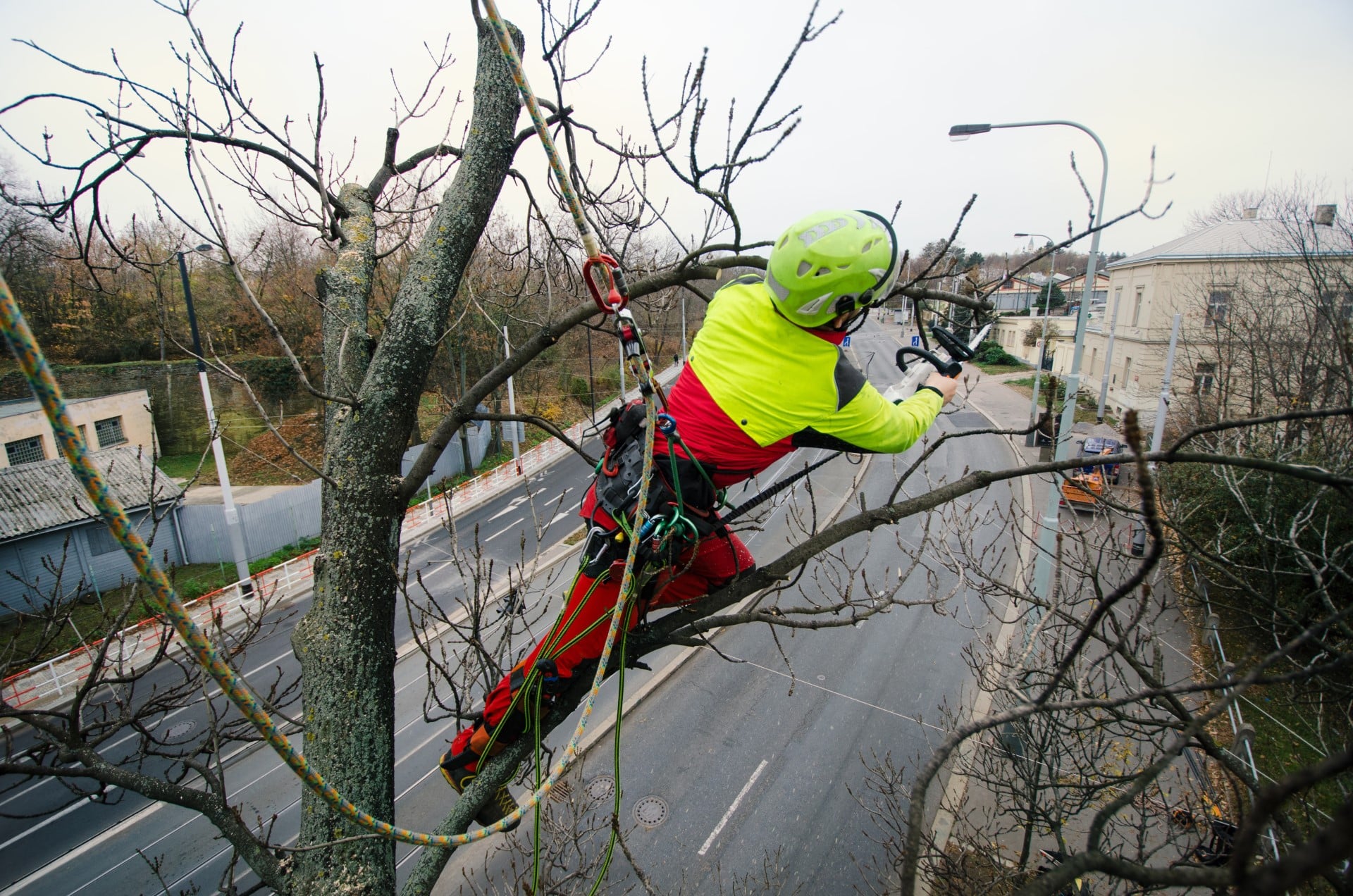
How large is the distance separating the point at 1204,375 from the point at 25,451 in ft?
96.5

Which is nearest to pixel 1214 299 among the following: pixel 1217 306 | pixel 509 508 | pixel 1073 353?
pixel 1217 306

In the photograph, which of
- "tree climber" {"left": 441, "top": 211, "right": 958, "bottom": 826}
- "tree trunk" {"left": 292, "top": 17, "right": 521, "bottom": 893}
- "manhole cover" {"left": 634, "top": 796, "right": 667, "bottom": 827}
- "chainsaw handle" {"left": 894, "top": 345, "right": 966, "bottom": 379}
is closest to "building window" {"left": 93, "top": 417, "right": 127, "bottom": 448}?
"manhole cover" {"left": 634, "top": 796, "right": 667, "bottom": 827}

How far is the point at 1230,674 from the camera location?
157 centimetres

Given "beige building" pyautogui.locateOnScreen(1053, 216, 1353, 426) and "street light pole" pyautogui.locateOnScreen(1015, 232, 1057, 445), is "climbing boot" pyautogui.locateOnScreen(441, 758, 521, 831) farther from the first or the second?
"beige building" pyautogui.locateOnScreen(1053, 216, 1353, 426)

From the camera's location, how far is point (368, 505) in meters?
2.80

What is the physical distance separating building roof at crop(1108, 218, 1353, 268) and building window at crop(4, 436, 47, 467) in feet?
93.1

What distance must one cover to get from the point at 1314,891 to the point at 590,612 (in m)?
7.64

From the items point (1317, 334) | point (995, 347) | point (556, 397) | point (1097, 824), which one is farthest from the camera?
point (995, 347)

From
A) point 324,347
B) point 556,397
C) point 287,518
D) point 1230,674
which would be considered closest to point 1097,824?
point 1230,674

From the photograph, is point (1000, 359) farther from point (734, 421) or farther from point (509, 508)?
point (734, 421)

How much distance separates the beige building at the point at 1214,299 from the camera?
13.6 m

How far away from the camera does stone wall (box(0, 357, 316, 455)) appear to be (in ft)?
76.8

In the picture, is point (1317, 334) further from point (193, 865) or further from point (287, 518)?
point (287, 518)

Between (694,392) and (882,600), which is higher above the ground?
(694,392)
